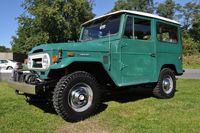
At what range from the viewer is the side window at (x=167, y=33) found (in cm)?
797

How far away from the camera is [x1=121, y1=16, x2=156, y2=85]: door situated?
689 cm

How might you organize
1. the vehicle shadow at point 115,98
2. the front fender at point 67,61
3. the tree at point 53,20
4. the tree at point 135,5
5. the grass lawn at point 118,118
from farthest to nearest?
1. the tree at point 135,5
2. the tree at point 53,20
3. the vehicle shadow at point 115,98
4. the front fender at point 67,61
5. the grass lawn at point 118,118

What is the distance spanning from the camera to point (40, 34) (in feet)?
123

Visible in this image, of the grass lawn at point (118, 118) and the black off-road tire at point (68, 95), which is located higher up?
the black off-road tire at point (68, 95)

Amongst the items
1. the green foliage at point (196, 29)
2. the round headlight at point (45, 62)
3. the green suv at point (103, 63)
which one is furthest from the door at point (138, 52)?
the green foliage at point (196, 29)

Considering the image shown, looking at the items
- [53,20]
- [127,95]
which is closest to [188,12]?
[53,20]

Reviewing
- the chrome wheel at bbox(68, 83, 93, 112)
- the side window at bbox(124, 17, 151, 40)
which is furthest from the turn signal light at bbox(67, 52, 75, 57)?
the side window at bbox(124, 17, 151, 40)

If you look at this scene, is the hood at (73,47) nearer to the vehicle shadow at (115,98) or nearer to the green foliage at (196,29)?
the vehicle shadow at (115,98)

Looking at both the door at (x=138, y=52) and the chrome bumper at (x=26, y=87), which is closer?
the chrome bumper at (x=26, y=87)

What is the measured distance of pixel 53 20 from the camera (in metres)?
A: 36.8

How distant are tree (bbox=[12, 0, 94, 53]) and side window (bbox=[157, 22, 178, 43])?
28.8 metres

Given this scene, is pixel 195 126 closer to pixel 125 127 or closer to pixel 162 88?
pixel 125 127

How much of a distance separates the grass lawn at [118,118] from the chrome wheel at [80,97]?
0.33m

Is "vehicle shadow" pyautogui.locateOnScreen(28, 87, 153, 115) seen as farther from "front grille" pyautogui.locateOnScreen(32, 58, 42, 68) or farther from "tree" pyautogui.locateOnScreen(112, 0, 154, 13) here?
"tree" pyautogui.locateOnScreen(112, 0, 154, 13)
